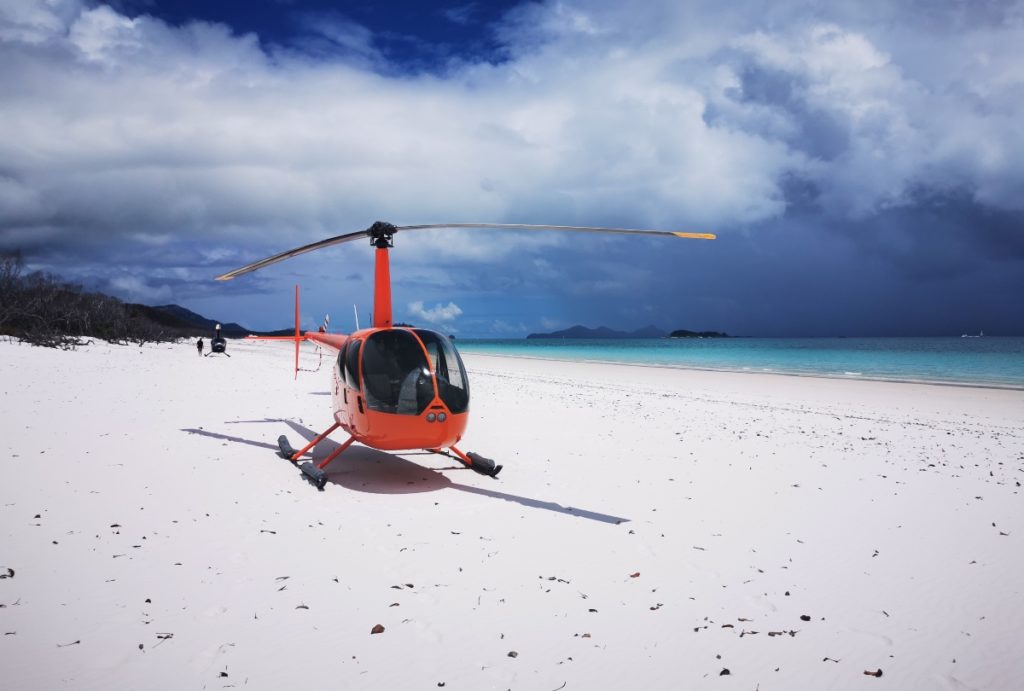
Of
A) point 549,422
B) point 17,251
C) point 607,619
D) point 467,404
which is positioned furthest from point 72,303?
point 607,619

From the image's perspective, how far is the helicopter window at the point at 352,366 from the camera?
7.17 m

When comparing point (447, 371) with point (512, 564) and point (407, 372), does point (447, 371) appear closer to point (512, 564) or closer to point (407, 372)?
point (407, 372)

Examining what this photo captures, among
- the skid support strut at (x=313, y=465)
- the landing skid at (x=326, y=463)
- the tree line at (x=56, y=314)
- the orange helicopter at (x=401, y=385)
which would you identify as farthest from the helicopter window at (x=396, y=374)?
the tree line at (x=56, y=314)

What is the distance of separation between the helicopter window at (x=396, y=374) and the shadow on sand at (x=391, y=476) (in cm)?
122

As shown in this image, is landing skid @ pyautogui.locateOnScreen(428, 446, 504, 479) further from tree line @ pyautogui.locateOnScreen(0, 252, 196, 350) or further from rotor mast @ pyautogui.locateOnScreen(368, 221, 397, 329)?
tree line @ pyautogui.locateOnScreen(0, 252, 196, 350)

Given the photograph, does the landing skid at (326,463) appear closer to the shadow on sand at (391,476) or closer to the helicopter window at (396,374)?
the shadow on sand at (391,476)

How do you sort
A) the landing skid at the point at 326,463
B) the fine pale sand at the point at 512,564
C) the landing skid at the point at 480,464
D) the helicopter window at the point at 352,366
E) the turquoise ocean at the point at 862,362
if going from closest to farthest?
the fine pale sand at the point at 512,564
the helicopter window at the point at 352,366
the landing skid at the point at 326,463
the landing skid at the point at 480,464
the turquoise ocean at the point at 862,362

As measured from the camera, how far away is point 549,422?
1248cm

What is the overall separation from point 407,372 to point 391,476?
6.08 ft

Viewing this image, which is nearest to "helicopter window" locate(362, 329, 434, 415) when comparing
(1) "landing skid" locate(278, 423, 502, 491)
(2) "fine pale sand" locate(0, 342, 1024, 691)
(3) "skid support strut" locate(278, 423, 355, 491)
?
(1) "landing skid" locate(278, 423, 502, 491)

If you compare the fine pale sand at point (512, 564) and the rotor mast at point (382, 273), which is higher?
the rotor mast at point (382, 273)

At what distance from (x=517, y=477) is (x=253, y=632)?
4.46 metres

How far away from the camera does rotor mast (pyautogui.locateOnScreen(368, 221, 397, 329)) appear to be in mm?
7727

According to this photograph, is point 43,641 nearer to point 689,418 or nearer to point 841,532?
point 841,532
